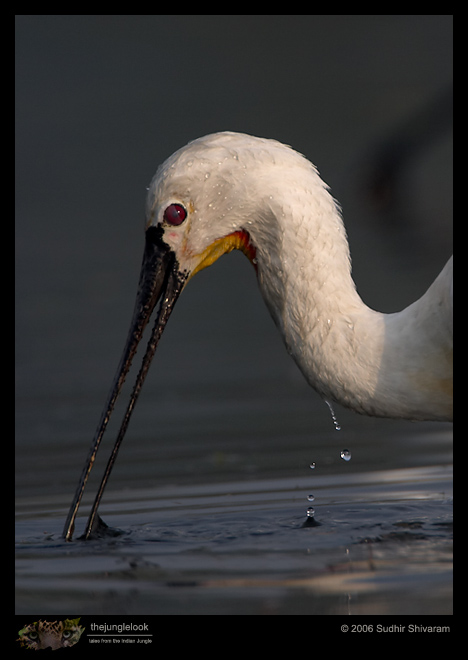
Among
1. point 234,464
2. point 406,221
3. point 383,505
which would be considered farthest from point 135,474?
point 406,221

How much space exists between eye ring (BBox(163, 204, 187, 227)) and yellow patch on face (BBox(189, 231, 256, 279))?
0.21 meters

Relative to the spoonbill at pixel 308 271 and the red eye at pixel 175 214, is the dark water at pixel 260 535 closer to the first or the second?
the spoonbill at pixel 308 271

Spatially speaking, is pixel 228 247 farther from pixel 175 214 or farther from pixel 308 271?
pixel 308 271

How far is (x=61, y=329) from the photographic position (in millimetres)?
12141

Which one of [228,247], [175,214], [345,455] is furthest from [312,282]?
[345,455]

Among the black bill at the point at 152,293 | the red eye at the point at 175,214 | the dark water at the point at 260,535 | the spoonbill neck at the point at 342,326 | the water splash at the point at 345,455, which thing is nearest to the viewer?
the dark water at the point at 260,535

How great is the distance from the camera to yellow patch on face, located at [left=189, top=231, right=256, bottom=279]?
21.0 ft

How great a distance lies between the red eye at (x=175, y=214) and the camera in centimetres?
630
